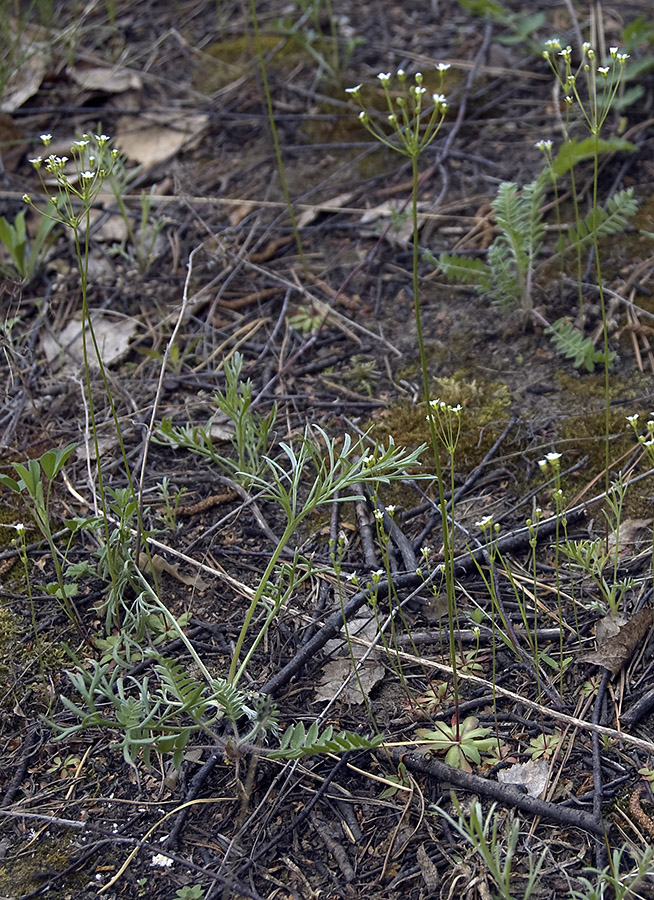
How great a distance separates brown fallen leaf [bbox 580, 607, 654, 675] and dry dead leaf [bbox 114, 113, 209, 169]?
11.0 feet

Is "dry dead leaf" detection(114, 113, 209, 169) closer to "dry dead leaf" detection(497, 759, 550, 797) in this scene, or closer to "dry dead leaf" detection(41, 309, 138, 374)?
"dry dead leaf" detection(41, 309, 138, 374)

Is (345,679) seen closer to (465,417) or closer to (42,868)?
(42,868)

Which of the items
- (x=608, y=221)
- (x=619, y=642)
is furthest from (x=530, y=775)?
(x=608, y=221)

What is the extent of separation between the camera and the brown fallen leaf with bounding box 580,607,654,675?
7.16ft

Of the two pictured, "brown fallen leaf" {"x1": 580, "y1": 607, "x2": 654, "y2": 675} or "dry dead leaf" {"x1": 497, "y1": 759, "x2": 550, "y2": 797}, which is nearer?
"dry dead leaf" {"x1": 497, "y1": 759, "x2": 550, "y2": 797}

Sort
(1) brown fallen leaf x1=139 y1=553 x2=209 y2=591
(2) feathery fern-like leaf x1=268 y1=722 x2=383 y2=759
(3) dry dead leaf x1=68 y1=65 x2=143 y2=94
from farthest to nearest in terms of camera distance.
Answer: (3) dry dead leaf x1=68 y1=65 x2=143 y2=94 → (1) brown fallen leaf x1=139 y1=553 x2=209 y2=591 → (2) feathery fern-like leaf x1=268 y1=722 x2=383 y2=759

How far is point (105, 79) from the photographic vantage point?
4.66 metres

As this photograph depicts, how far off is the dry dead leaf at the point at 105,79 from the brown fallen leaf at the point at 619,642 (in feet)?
12.8

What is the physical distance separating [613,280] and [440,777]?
2.18 meters

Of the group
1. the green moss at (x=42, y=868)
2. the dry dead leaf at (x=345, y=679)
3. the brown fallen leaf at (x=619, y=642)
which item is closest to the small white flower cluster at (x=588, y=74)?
the brown fallen leaf at (x=619, y=642)

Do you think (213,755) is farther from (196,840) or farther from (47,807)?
(47,807)

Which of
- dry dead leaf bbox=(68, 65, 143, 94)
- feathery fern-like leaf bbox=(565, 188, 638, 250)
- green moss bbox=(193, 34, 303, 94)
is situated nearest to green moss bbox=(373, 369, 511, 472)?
feathery fern-like leaf bbox=(565, 188, 638, 250)

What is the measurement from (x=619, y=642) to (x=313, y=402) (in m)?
1.43

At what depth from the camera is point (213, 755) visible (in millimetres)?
2121
